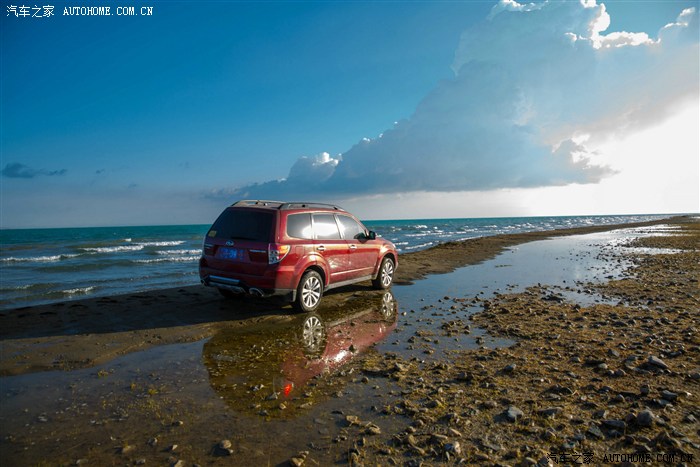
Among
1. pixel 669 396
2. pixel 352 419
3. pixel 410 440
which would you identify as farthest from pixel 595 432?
pixel 352 419

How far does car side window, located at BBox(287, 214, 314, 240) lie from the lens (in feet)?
25.7

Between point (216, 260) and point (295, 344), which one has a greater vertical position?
point (216, 260)

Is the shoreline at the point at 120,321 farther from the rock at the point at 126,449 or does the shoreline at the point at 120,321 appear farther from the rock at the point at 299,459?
the rock at the point at 299,459

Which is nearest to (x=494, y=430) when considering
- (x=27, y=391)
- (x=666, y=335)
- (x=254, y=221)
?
(x=666, y=335)

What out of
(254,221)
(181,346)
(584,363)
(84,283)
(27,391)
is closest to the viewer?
(27,391)

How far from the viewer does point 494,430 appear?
351 cm

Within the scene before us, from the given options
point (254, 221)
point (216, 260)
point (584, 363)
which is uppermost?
point (254, 221)

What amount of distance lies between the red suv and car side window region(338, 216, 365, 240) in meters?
0.14

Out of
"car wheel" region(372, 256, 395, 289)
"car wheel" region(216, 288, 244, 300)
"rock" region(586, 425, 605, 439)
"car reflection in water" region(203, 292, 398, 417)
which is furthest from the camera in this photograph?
"car wheel" region(372, 256, 395, 289)

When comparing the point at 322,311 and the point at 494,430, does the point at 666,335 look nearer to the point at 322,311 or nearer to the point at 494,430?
the point at 494,430

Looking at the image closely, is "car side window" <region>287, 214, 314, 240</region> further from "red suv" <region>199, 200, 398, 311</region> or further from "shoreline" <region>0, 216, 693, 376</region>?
"shoreline" <region>0, 216, 693, 376</region>

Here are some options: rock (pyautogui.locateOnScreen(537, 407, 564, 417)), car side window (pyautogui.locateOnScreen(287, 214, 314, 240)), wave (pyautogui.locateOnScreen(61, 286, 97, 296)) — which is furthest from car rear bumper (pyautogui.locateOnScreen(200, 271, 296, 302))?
wave (pyautogui.locateOnScreen(61, 286, 97, 296))

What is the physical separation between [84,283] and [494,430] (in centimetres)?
1397

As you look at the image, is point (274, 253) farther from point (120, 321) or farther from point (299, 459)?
point (299, 459)
